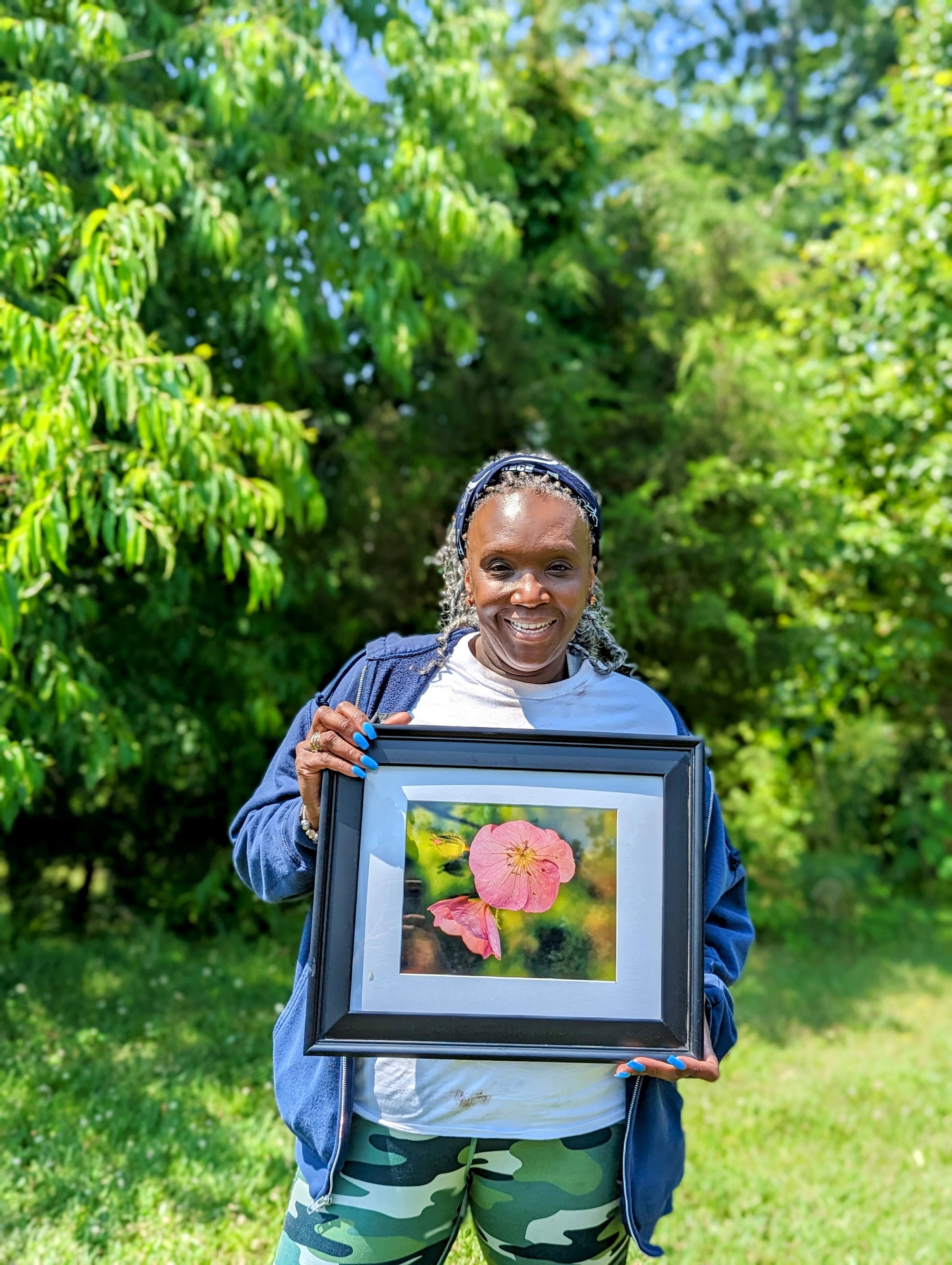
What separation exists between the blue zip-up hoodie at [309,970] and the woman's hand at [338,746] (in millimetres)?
103

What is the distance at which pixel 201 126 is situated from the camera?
4.94m

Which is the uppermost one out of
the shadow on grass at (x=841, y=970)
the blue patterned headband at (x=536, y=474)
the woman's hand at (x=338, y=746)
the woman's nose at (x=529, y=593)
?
the blue patterned headband at (x=536, y=474)

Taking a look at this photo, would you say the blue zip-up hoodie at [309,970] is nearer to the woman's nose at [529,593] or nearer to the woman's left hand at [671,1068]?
the woman's left hand at [671,1068]

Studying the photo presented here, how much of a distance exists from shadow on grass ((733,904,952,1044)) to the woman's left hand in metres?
4.16

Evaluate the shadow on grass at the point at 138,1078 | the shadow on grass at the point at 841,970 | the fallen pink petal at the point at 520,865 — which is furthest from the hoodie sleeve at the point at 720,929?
the shadow on grass at the point at 841,970

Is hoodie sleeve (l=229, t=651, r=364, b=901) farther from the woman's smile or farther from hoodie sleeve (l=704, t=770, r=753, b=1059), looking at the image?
hoodie sleeve (l=704, t=770, r=753, b=1059)

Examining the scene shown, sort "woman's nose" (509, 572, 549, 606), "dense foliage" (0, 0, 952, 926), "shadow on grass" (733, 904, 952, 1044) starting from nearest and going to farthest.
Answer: "woman's nose" (509, 572, 549, 606)
"dense foliage" (0, 0, 952, 926)
"shadow on grass" (733, 904, 952, 1044)

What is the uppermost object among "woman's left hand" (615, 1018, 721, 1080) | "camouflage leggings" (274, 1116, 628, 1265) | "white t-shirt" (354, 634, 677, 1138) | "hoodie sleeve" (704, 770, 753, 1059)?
"hoodie sleeve" (704, 770, 753, 1059)

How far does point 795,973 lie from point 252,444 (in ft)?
14.9

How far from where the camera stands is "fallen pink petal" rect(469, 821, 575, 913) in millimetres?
1631

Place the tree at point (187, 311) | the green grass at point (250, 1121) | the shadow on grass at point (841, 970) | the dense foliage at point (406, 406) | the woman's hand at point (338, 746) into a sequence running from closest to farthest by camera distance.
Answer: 1. the woman's hand at point (338, 746)
2. the green grass at point (250, 1121)
3. the tree at point (187, 311)
4. the dense foliage at point (406, 406)
5. the shadow on grass at point (841, 970)

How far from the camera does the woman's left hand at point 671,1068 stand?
1557mm

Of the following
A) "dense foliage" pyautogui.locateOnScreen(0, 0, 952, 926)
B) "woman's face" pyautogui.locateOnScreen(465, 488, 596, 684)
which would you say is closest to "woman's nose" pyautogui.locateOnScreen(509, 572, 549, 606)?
"woman's face" pyautogui.locateOnScreen(465, 488, 596, 684)

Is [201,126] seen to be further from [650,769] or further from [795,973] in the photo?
[795,973]
